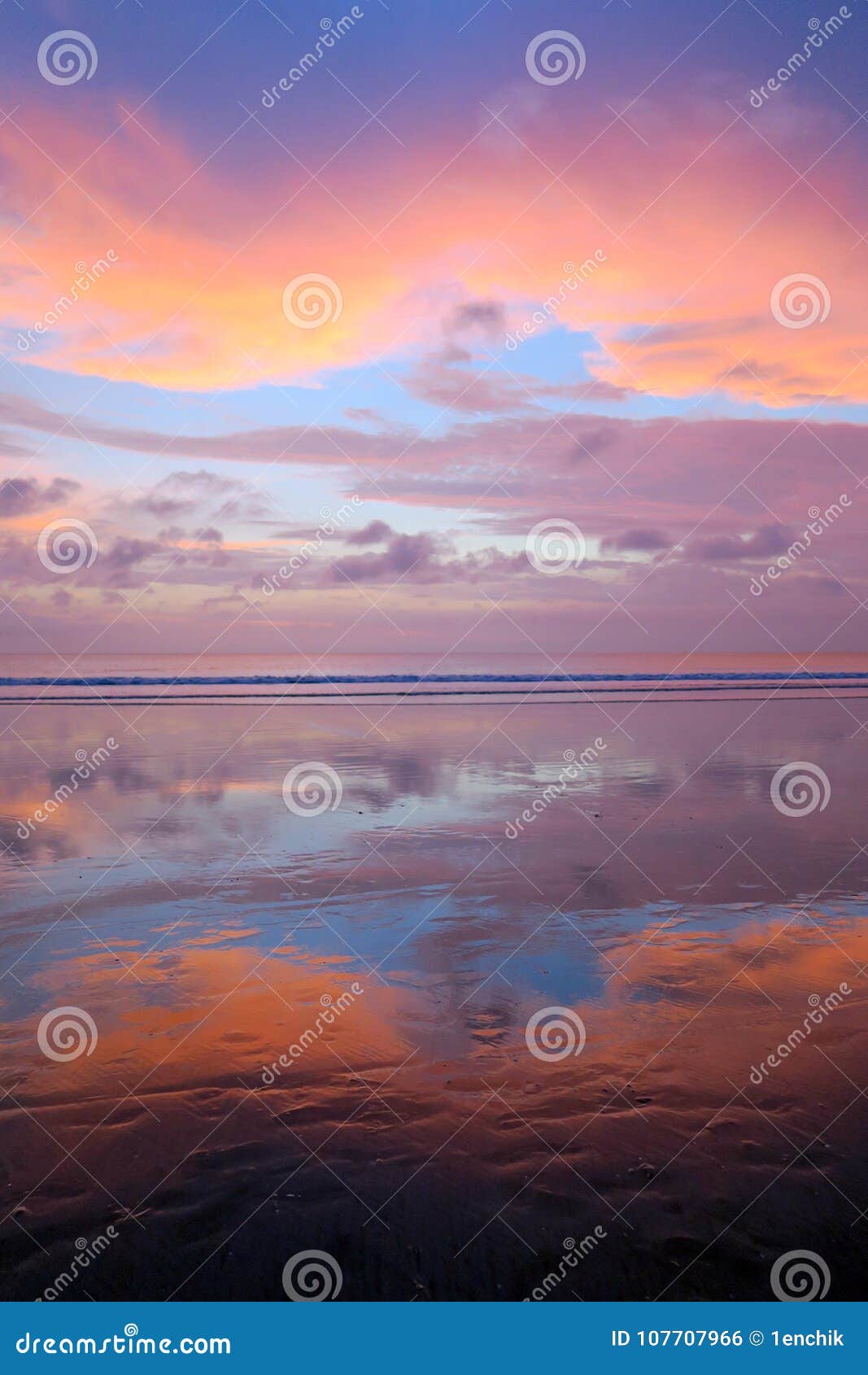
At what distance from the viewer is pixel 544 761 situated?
17500mm

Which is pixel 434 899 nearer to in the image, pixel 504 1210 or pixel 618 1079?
pixel 618 1079

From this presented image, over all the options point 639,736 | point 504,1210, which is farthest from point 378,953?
point 639,736

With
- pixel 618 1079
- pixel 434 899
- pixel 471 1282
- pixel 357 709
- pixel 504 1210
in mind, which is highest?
pixel 357 709

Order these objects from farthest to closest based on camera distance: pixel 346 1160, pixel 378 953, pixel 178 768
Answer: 1. pixel 178 768
2. pixel 378 953
3. pixel 346 1160

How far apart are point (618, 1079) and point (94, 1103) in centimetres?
301

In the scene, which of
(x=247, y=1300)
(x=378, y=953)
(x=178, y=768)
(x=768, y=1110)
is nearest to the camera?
(x=247, y=1300)

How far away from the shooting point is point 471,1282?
3469mm

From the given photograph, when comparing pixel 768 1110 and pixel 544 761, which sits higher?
pixel 544 761

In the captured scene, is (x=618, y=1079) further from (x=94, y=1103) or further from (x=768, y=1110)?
(x=94, y=1103)

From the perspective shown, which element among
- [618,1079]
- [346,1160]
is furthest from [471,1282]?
[618,1079]

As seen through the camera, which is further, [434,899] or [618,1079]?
[434,899]

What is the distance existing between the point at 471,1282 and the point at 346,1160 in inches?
35.4

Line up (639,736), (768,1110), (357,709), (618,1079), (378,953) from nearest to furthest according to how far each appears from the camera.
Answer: (768,1110)
(618,1079)
(378,953)
(639,736)
(357,709)

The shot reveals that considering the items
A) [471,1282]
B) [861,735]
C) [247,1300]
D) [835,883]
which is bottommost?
[247,1300]
